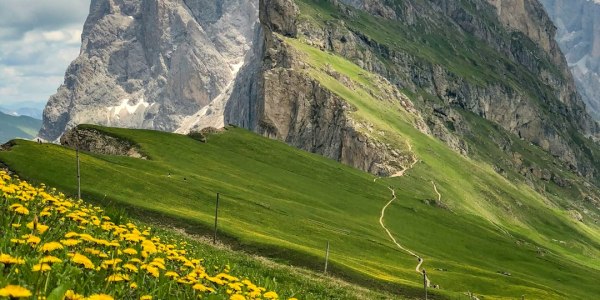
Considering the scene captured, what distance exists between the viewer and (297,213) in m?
123

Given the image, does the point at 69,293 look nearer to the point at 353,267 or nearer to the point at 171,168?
the point at 353,267

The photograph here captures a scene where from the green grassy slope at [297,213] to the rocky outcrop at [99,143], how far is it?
343 cm

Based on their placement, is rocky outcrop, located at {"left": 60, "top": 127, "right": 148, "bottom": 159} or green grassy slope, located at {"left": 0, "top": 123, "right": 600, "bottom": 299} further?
rocky outcrop, located at {"left": 60, "top": 127, "right": 148, "bottom": 159}

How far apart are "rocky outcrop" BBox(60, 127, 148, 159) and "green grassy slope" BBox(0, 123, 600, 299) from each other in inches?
135

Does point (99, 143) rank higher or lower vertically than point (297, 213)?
higher

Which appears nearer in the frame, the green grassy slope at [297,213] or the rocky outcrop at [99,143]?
the green grassy slope at [297,213]

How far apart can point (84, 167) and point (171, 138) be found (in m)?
70.7

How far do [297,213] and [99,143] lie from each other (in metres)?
52.1

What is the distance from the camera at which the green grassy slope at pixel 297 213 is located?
3263 inches

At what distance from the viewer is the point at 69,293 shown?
6.43 metres

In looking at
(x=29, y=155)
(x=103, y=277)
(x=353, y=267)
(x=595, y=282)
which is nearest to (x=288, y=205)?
(x=353, y=267)

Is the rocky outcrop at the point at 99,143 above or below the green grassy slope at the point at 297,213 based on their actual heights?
above

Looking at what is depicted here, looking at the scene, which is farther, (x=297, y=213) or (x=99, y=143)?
(x=99, y=143)

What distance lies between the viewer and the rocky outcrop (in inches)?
5182
